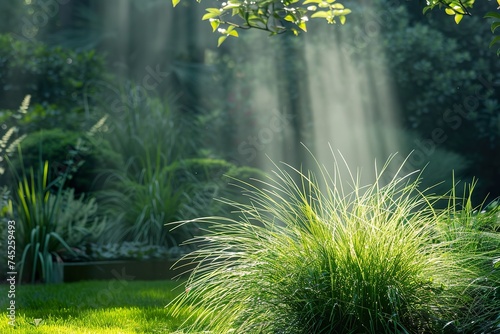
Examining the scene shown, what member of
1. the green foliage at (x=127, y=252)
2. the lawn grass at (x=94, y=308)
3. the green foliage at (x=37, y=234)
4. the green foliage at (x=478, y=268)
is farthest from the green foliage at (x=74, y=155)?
the green foliage at (x=478, y=268)

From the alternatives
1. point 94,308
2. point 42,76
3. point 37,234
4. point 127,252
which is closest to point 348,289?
point 94,308

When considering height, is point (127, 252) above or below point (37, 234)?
below

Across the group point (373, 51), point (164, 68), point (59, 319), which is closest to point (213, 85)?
point (164, 68)

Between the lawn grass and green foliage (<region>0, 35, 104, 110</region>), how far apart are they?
3883mm

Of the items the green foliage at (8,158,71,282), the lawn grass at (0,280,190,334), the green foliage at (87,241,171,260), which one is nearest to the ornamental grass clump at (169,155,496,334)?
the lawn grass at (0,280,190,334)

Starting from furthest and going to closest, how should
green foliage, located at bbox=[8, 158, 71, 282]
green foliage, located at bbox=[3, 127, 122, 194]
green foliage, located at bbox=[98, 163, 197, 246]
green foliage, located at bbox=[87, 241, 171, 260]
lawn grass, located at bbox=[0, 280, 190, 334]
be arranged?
1. green foliage, located at bbox=[3, 127, 122, 194]
2. green foliage, located at bbox=[98, 163, 197, 246]
3. green foliage, located at bbox=[87, 241, 171, 260]
4. green foliage, located at bbox=[8, 158, 71, 282]
5. lawn grass, located at bbox=[0, 280, 190, 334]

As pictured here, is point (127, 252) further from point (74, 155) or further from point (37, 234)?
point (74, 155)

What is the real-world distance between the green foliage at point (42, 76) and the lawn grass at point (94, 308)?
153 inches

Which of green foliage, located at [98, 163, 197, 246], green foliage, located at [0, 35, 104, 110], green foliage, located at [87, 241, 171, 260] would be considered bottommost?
green foliage, located at [87, 241, 171, 260]

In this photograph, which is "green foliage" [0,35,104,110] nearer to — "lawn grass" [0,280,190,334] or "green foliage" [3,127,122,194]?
"green foliage" [3,127,122,194]

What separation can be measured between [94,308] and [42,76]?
17.7ft

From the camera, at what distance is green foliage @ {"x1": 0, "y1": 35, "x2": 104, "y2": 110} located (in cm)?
934

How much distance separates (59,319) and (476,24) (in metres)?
7.15

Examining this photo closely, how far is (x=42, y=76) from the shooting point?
31.2ft
